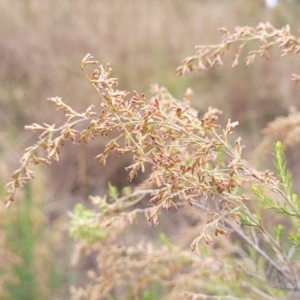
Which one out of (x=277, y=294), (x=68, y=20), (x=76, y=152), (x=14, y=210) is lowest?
(x=277, y=294)

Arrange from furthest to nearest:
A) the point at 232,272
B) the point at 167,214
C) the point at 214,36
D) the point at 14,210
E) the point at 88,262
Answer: the point at 214,36 → the point at 167,214 → the point at 88,262 → the point at 14,210 → the point at 232,272

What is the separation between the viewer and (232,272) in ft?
2.82

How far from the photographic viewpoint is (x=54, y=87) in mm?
4418

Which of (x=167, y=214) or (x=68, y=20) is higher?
(x=68, y=20)

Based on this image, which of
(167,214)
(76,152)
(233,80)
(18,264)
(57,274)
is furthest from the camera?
(233,80)

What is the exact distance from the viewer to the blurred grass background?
3.70 meters

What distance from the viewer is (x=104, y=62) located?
4.35 metres

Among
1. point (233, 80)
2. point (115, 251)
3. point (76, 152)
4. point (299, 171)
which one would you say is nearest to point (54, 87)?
point (76, 152)

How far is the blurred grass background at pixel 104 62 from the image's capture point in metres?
3.70

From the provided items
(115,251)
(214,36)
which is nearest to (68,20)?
(214,36)

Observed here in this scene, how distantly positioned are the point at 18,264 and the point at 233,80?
3.26m

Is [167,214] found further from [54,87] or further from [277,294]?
[277,294]

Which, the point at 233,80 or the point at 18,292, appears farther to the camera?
the point at 233,80

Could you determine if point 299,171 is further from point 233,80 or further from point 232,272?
point 232,272
